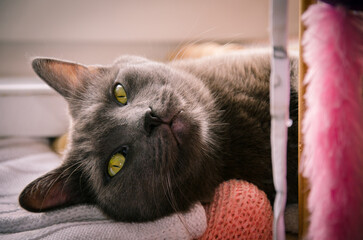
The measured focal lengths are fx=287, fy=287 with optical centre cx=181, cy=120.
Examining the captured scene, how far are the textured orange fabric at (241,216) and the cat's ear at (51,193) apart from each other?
37 centimetres

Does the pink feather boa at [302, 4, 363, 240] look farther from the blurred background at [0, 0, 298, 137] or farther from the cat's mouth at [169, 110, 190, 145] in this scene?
the blurred background at [0, 0, 298, 137]

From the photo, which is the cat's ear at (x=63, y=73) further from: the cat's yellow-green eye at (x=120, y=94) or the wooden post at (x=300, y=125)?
the wooden post at (x=300, y=125)

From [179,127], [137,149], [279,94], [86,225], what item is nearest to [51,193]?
[86,225]

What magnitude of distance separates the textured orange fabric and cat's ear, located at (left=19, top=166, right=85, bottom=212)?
0.37m

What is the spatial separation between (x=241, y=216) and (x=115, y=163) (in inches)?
13.7

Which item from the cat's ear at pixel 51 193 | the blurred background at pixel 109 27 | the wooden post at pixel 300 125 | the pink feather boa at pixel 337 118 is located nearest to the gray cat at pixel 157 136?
the cat's ear at pixel 51 193

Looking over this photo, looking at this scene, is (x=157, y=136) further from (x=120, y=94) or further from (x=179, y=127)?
(x=120, y=94)

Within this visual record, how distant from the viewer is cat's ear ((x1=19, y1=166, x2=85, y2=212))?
0.71 meters

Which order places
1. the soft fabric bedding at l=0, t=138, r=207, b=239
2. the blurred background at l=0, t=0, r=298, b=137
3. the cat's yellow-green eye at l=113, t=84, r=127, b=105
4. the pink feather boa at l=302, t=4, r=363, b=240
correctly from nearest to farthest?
the pink feather boa at l=302, t=4, r=363, b=240 < the soft fabric bedding at l=0, t=138, r=207, b=239 < the cat's yellow-green eye at l=113, t=84, r=127, b=105 < the blurred background at l=0, t=0, r=298, b=137

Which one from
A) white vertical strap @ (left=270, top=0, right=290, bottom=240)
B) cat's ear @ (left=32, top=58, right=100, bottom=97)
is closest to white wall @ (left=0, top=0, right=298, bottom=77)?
cat's ear @ (left=32, top=58, right=100, bottom=97)

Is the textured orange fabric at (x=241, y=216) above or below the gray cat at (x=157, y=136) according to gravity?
below

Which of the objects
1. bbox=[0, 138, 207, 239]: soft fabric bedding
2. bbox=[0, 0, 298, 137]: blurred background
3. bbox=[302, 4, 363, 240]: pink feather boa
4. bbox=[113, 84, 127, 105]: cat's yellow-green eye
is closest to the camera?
bbox=[302, 4, 363, 240]: pink feather boa

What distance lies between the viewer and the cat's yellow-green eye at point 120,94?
85 cm

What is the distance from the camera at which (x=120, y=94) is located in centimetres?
86
